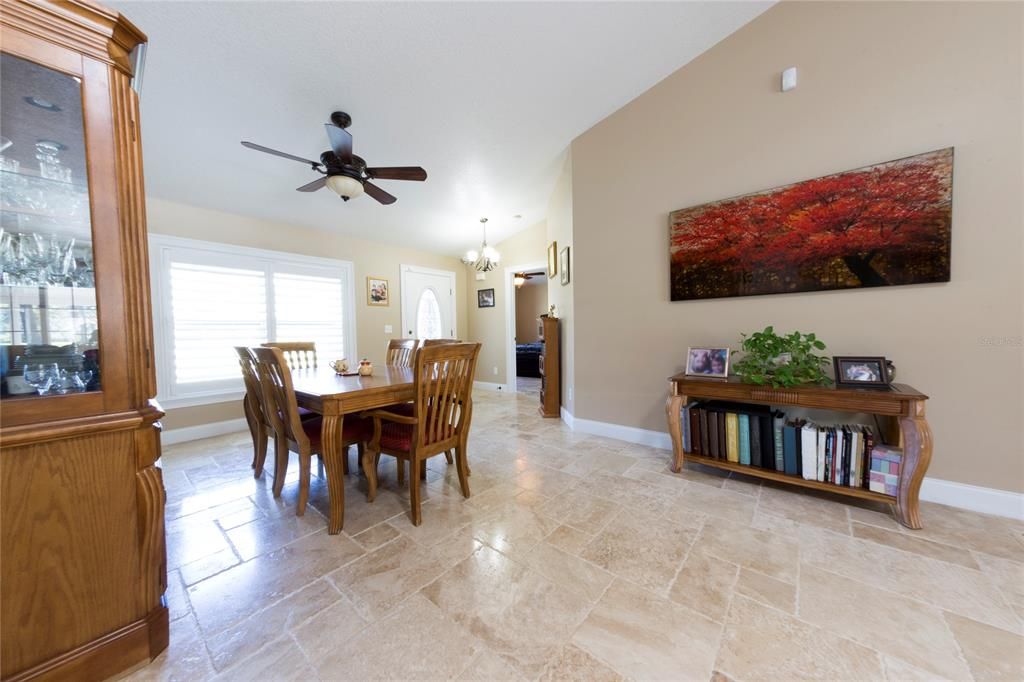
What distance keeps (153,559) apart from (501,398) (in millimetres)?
4245

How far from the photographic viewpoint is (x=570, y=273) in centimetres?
357

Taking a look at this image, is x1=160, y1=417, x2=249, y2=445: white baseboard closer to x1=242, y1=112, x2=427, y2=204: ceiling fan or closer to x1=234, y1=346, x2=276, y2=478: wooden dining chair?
x1=234, y1=346, x2=276, y2=478: wooden dining chair

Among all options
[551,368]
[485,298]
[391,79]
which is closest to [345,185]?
[391,79]

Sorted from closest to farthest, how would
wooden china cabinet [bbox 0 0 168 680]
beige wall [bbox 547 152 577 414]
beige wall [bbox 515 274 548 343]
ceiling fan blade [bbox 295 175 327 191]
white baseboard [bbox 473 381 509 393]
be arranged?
wooden china cabinet [bbox 0 0 168 680] → ceiling fan blade [bbox 295 175 327 191] → beige wall [bbox 547 152 577 414] → white baseboard [bbox 473 381 509 393] → beige wall [bbox 515 274 548 343]

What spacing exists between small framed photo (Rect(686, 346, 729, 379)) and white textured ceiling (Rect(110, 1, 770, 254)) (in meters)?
2.24

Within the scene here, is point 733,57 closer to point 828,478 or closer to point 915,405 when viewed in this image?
point 915,405

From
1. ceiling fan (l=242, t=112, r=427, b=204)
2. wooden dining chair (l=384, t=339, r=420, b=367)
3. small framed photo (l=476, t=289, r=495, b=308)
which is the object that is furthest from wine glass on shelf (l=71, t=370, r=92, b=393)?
small framed photo (l=476, t=289, r=495, b=308)

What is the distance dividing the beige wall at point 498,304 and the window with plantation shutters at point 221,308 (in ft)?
8.07

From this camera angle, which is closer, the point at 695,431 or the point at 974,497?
the point at 974,497

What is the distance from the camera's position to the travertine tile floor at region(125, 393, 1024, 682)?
1060mm

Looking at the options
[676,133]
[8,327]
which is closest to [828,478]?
[676,133]

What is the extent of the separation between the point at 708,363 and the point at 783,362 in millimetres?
427

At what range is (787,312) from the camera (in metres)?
2.33

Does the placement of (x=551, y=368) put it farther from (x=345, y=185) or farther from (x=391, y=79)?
(x=391, y=79)
